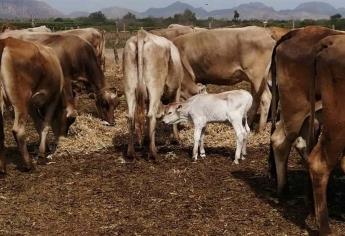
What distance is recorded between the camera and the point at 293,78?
5.92m

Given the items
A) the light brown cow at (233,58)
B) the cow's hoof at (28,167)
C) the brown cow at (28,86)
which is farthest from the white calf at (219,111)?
the light brown cow at (233,58)

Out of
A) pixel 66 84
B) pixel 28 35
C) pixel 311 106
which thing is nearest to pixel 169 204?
pixel 311 106

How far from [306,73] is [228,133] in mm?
4545

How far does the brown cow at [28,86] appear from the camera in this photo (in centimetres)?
752

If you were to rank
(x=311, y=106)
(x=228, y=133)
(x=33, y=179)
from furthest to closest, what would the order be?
(x=228, y=133) → (x=33, y=179) → (x=311, y=106)

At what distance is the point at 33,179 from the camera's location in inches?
301

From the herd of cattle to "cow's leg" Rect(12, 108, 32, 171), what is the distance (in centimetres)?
1

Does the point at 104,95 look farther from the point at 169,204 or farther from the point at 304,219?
the point at 304,219

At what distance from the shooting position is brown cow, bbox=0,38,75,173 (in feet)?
24.7

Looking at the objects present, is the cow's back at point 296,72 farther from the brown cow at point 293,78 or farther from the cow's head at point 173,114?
the cow's head at point 173,114

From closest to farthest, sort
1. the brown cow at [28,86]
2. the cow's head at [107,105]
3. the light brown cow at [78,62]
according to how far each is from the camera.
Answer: the brown cow at [28,86] → the light brown cow at [78,62] → the cow's head at [107,105]

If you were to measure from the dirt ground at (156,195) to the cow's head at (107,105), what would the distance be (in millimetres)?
1604

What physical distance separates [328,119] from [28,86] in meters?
4.42

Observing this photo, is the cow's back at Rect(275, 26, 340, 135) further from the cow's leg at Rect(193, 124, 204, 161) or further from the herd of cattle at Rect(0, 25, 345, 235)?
the cow's leg at Rect(193, 124, 204, 161)
